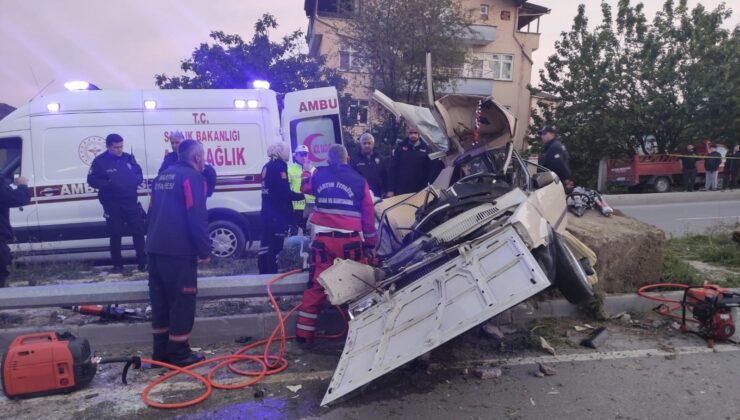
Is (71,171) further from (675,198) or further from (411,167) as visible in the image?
(675,198)

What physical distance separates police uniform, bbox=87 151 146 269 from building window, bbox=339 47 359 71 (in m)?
10.2

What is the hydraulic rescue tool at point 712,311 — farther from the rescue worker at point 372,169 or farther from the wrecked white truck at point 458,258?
the rescue worker at point 372,169

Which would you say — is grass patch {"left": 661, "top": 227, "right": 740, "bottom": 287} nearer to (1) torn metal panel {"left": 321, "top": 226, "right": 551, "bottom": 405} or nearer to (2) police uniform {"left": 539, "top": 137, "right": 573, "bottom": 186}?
(2) police uniform {"left": 539, "top": 137, "right": 573, "bottom": 186}

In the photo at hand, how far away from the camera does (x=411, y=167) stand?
6.96 m

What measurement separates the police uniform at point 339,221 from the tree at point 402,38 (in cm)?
1034

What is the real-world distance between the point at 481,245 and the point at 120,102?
5.87 meters

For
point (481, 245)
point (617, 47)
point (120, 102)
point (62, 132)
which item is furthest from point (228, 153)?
point (617, 47)

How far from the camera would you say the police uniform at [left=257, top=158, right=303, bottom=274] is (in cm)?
607

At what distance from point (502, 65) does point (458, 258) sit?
92.2 feet

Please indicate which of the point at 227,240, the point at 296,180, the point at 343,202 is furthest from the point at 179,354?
the point at 227,240

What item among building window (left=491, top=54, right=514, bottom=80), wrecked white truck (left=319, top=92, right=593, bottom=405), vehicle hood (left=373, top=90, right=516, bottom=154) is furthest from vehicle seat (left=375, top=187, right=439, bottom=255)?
building window (left=491, top=54, right=514, bottom=80)

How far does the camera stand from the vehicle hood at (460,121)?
16.0 ft

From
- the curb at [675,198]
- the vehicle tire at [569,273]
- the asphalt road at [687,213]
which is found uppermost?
the vehicle tire at [569,273]

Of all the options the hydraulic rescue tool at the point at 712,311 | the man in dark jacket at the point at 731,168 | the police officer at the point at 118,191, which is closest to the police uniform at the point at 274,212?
the police officer at the point at 118,191
